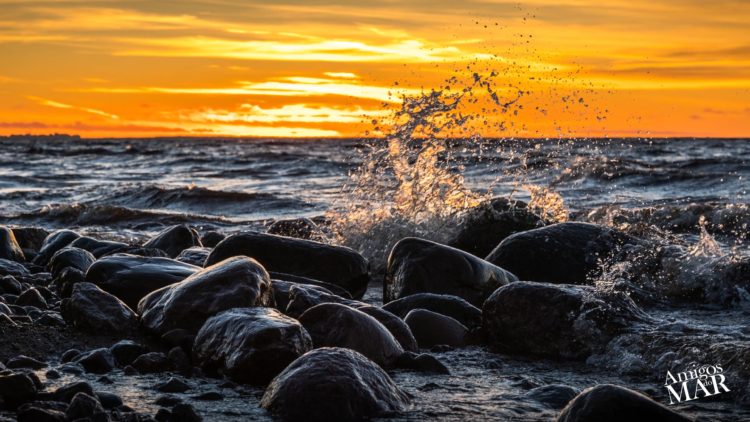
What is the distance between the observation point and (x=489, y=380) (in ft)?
13.6

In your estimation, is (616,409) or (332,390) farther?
(332,390)

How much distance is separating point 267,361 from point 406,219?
5371mm


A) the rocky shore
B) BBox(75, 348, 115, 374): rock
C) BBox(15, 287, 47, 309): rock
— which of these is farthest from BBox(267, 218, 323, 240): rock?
BBox(75, 348, 115, 374): rock

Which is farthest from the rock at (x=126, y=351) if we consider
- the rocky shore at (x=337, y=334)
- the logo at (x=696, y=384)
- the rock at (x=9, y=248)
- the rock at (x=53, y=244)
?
the rock at (x=9, y=248)

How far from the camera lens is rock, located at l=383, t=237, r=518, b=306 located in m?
6.05

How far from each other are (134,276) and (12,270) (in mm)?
2018

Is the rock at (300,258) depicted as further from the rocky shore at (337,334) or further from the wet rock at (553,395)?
the wet rock at (553,395)

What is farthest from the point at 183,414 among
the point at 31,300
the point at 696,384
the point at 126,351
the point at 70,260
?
the point at 70,260

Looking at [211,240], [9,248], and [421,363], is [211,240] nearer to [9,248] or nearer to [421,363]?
[9,248]

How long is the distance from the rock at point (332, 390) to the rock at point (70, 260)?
3.88 meters

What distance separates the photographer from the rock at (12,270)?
22.3ft

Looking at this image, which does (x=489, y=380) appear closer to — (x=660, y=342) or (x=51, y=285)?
(x=660, y=342)

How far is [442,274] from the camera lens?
608 centimetres

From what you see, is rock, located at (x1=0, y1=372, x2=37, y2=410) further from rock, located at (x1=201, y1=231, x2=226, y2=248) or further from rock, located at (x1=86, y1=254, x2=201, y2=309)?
rock, located at (x1=201, y1=231, x2=226, y2=248)
